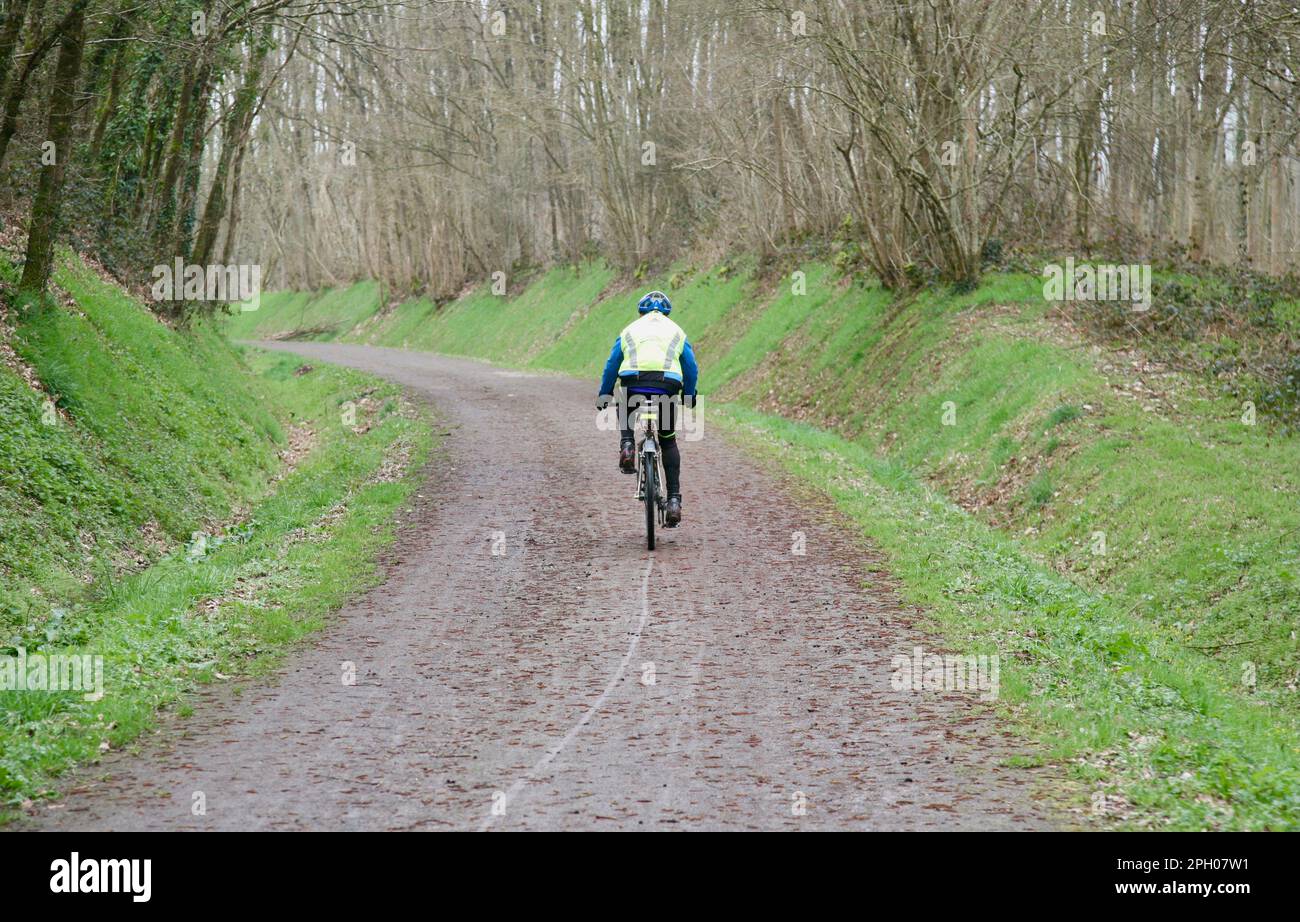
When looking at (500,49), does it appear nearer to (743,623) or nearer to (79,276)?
(79,276)

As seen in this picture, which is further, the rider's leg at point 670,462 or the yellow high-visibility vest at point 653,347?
the rider's leg at point 670,462

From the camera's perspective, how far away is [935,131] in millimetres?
23172

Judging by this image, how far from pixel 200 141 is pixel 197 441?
9.56m

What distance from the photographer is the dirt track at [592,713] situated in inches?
232

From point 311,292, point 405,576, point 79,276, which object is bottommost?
point 405,576

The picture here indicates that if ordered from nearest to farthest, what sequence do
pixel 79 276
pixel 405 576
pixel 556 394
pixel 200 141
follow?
Result: pixel 405 576
pixel 79 276
pixel 200 141
pixel 556 394

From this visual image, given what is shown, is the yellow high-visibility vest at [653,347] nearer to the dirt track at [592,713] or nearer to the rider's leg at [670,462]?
the rider's leg at [670,462]

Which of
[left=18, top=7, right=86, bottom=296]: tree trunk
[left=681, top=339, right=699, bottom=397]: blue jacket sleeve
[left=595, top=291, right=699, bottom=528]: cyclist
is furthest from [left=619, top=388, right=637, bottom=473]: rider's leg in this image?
[left=18, top=7, right=86, bottom=296]: tree trunk

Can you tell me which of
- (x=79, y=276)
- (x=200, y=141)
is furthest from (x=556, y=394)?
(x=79, y=276)

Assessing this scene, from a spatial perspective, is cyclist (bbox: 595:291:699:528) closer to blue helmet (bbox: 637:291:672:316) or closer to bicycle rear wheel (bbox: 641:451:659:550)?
blue helmet (bbox: 637:291:672:316)

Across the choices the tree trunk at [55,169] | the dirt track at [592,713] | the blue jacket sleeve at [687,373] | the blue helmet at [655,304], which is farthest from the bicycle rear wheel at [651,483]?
the tree trunk at [55,169]

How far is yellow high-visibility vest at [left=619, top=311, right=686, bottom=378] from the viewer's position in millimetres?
11844

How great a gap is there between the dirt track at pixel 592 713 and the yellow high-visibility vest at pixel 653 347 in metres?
1.79
